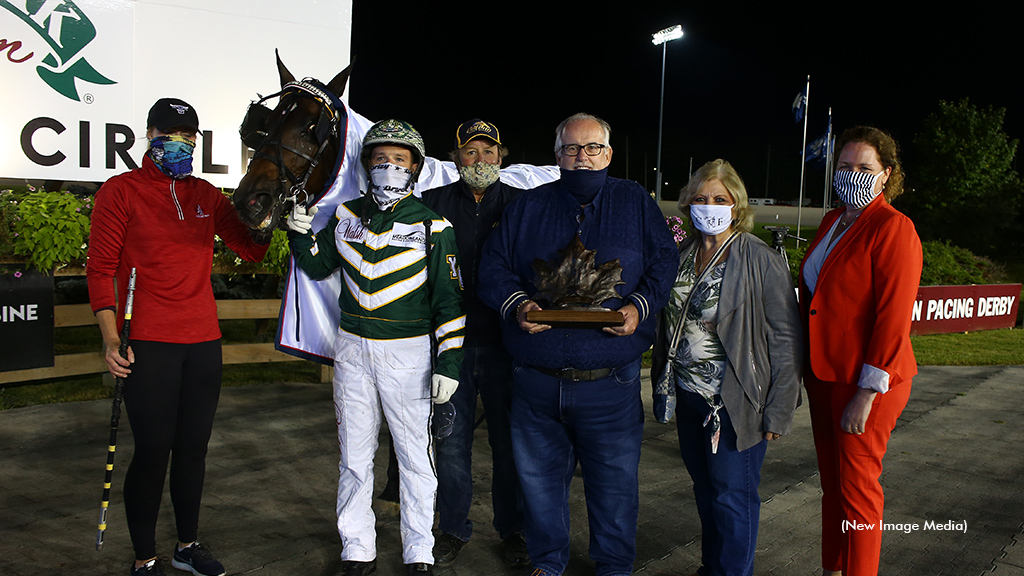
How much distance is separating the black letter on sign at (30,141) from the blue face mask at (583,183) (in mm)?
4878

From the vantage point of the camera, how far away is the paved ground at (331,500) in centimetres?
342

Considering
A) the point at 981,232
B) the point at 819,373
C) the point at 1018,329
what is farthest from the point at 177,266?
the point at 981,232

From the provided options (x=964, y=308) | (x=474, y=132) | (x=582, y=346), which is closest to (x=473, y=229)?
(x=474, y=132)

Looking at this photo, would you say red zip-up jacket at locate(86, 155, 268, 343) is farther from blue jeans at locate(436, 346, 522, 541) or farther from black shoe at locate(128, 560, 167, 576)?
blue jeans at locate(436, 346, 522, 541)

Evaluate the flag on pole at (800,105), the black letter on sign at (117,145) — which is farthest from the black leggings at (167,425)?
the flag on pole at (800,105)

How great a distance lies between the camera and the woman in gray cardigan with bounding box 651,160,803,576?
2869mm

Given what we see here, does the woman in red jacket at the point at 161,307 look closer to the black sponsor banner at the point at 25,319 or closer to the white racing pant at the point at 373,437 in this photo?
the white racing pant at the point at 373,437

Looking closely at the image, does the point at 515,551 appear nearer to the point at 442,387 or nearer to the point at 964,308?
the point at 442,387

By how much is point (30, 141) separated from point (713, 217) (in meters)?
5.57

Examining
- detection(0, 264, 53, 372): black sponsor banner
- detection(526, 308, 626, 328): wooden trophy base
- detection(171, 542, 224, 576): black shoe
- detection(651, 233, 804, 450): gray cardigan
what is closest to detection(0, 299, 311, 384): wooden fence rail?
detection(0, 264, 53, 372): black sponsor banner

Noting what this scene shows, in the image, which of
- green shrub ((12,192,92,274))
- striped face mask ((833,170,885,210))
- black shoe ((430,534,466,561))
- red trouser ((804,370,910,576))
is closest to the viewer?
red trouser ((804,370,910,576))

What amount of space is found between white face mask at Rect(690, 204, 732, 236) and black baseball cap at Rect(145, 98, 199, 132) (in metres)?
2.14

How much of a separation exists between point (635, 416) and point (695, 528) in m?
1.25

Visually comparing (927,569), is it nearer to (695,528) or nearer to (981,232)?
(695,528)
